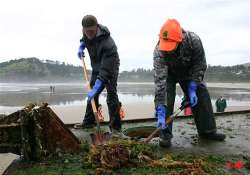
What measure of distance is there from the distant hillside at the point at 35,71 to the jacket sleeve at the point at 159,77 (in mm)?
77887

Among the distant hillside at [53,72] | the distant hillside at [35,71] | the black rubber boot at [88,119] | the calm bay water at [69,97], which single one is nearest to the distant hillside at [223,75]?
the distant hillside at [53,72]

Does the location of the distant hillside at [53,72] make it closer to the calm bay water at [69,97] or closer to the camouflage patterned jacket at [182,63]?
the calm bay water at [69,97]

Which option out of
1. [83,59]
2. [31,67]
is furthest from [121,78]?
[83,59]

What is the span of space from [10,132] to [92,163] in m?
0.98

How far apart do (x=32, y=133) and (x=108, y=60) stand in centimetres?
215

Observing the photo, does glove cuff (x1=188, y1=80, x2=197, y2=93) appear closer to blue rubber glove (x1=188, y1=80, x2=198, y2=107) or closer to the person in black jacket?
blue rubber glove (x1=188, y1=80, x2=198, y2=107)

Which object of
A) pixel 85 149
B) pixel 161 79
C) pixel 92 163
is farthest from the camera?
pixel 161 79

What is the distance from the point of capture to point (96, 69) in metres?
6.84

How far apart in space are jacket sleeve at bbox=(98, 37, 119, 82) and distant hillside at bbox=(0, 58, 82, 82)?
252 ft

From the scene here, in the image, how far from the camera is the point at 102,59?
6.53 meters

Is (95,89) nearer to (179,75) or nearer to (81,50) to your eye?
(81,50)

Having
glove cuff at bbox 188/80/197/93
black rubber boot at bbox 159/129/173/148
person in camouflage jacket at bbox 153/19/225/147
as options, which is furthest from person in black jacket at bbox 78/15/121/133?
glove cuff at bbox 188/80/197/93

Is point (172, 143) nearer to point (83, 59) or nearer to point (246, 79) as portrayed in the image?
point (83, 59)

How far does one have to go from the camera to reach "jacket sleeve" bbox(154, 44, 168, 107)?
5.58m
